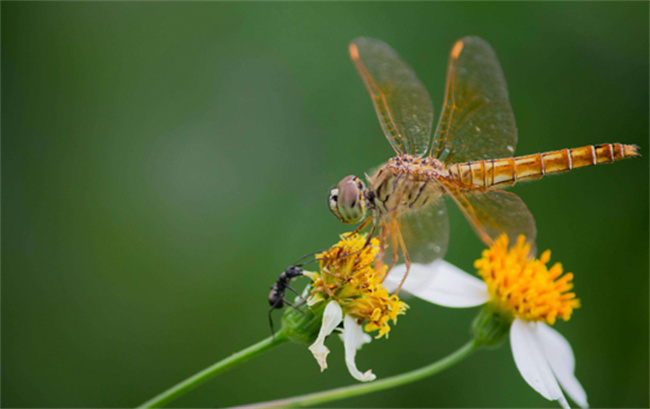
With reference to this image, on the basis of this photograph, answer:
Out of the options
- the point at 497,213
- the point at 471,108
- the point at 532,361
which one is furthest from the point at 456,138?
→ the point at 532,361

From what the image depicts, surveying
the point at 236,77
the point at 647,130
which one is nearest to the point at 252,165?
the point at 236,77

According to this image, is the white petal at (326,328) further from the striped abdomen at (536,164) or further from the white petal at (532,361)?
the striped abdomen at (536,164)

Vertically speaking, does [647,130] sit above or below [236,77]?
below

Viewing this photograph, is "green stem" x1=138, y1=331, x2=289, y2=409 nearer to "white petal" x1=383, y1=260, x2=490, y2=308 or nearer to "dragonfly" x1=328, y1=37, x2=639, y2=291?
"white petal" x1=383, y1=260, x2=490, y2=308

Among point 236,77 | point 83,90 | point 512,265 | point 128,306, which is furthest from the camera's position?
point 236,77

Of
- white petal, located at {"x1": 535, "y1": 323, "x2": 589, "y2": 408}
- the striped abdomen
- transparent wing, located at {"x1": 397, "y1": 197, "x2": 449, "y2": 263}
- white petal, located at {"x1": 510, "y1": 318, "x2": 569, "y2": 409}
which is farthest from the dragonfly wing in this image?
white petal, located at {"x1": 535, "y1": 323, "x2": 589, "y2": 408}

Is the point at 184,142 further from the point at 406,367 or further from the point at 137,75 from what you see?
the point at 406,367

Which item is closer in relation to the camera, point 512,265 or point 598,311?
point 512,265
